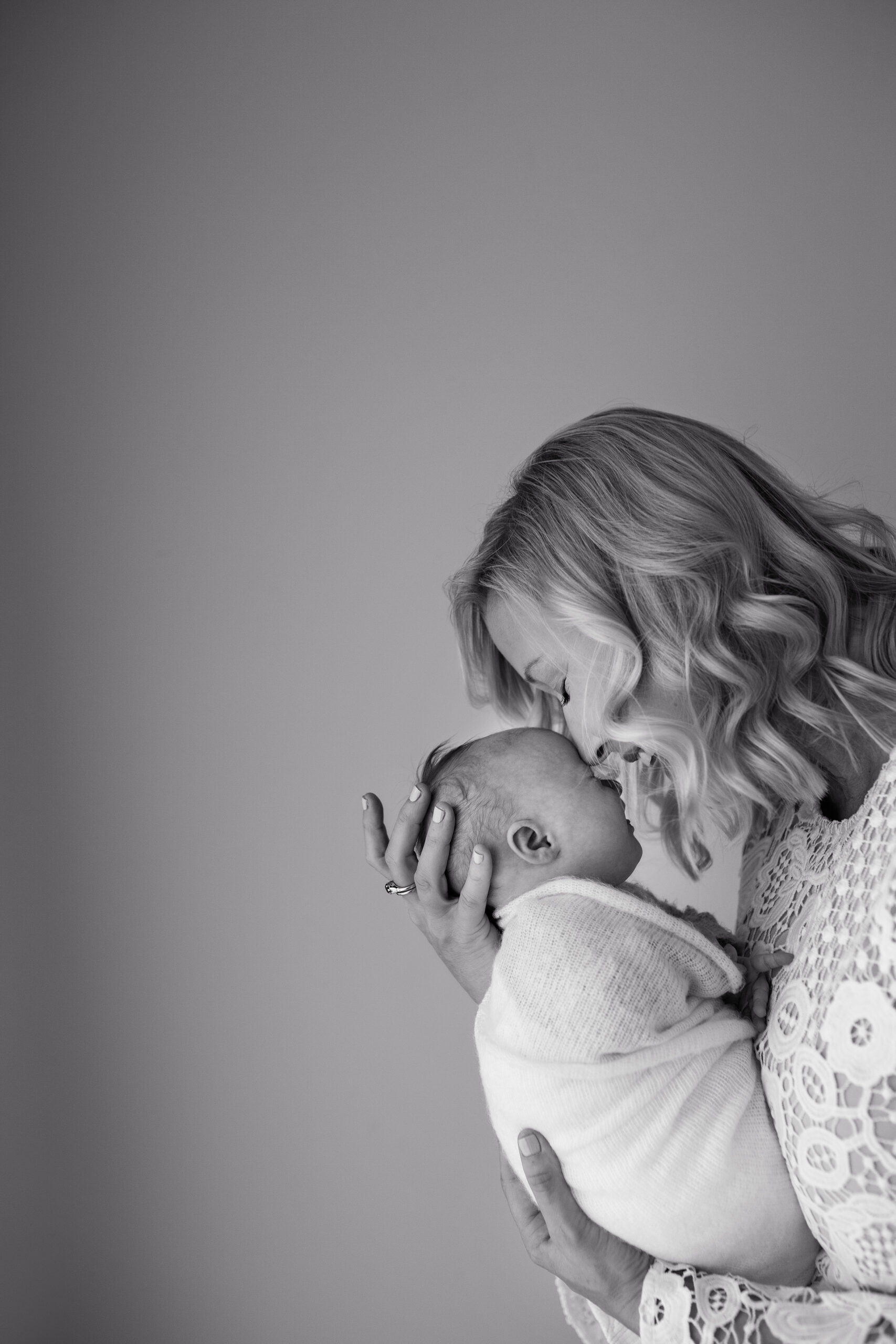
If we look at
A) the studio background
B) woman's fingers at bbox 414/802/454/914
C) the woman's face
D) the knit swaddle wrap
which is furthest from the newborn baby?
the studio background

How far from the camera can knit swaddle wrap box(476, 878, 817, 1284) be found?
3.81 feet

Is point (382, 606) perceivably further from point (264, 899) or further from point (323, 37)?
point (323, 37)

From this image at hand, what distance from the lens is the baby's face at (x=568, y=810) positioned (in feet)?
4.59

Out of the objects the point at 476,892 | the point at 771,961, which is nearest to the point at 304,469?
the point at 476,892

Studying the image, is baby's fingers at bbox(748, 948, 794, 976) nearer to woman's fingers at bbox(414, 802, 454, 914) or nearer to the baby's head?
the baby's head

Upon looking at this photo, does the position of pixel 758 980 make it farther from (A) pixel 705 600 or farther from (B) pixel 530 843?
(A) pixel 705 600

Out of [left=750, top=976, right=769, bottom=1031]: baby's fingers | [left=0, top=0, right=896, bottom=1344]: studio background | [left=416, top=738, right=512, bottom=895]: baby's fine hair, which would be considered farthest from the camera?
[left=0, top=0, right=896, bottom=1344]: studio background

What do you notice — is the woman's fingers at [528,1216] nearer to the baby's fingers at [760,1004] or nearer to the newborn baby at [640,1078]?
the newborn baby at [640,1078]

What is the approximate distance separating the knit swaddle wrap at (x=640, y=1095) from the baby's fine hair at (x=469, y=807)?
6.1 inches

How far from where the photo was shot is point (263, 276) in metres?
2.01

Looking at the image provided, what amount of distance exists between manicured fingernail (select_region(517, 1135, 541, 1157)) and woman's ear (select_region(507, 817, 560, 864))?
0.35 meters

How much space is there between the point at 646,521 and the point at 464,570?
1.05 feet

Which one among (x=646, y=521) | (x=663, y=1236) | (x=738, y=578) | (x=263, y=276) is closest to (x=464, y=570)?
(x=646, y=521)

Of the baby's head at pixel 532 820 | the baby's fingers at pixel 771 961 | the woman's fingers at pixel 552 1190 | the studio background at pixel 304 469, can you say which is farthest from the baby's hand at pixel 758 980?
the studio background at pixel 304 469
